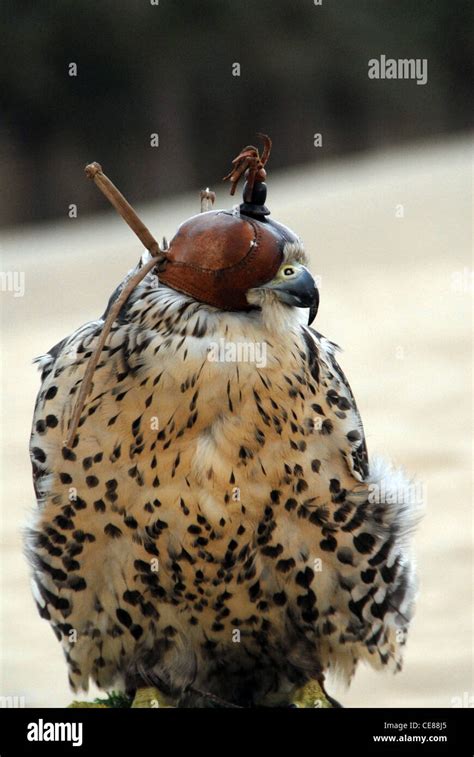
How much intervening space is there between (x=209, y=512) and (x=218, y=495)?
0.18 feet

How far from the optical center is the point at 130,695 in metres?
4.42

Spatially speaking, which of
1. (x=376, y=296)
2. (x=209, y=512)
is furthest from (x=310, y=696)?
(x=376, y=296)

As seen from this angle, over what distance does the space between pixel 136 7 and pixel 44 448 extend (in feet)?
48.0

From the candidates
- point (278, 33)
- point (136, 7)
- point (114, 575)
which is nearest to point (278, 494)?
point (114, 575)

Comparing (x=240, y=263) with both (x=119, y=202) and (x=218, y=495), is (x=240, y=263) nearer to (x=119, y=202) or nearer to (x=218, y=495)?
(x=119, y=202)

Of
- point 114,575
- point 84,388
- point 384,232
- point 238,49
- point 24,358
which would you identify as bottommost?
point 114,575

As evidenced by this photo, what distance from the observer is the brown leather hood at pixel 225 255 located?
3605 mm

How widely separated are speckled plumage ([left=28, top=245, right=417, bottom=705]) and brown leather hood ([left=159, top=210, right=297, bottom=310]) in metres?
0.06

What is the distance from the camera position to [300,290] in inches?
143

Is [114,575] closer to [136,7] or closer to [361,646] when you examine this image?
[361,646]

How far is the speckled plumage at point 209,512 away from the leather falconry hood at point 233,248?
0.06 meters
